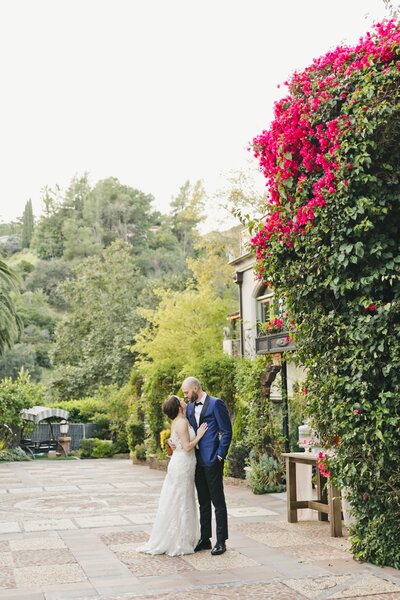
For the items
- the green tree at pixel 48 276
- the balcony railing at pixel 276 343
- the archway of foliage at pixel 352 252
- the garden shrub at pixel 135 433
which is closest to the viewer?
the archway of foliage at pixel 352 252

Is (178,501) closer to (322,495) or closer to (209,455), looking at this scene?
(209,455)

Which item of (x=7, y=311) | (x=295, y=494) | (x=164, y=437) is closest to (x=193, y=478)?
(x=295, y=494)

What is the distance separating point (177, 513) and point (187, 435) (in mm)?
817

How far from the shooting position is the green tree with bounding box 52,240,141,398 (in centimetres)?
A: 4075

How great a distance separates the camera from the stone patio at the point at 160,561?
5965 mm

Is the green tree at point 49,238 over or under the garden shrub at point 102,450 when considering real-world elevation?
over

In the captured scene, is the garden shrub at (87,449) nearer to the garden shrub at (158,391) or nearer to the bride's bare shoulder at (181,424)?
the garden shrub at (158,391)

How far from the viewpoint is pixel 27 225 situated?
4523 inches

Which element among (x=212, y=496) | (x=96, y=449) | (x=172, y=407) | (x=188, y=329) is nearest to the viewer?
(x=212, y=496)

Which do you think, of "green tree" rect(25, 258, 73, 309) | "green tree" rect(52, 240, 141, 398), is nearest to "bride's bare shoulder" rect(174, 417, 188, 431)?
"green tree" rect(52, 240, 141, 398)

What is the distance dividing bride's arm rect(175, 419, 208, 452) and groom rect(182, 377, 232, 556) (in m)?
0.05

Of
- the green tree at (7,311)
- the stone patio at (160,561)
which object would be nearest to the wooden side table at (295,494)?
the stone patio at (160,561)

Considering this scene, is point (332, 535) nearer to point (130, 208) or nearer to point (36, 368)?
point (36, 368)

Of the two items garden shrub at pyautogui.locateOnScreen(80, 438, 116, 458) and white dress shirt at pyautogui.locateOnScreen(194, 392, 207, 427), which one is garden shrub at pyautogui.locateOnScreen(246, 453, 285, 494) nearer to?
white dress shirt at pyautogui.locateOnScreen(194, 392, 207, 427)
